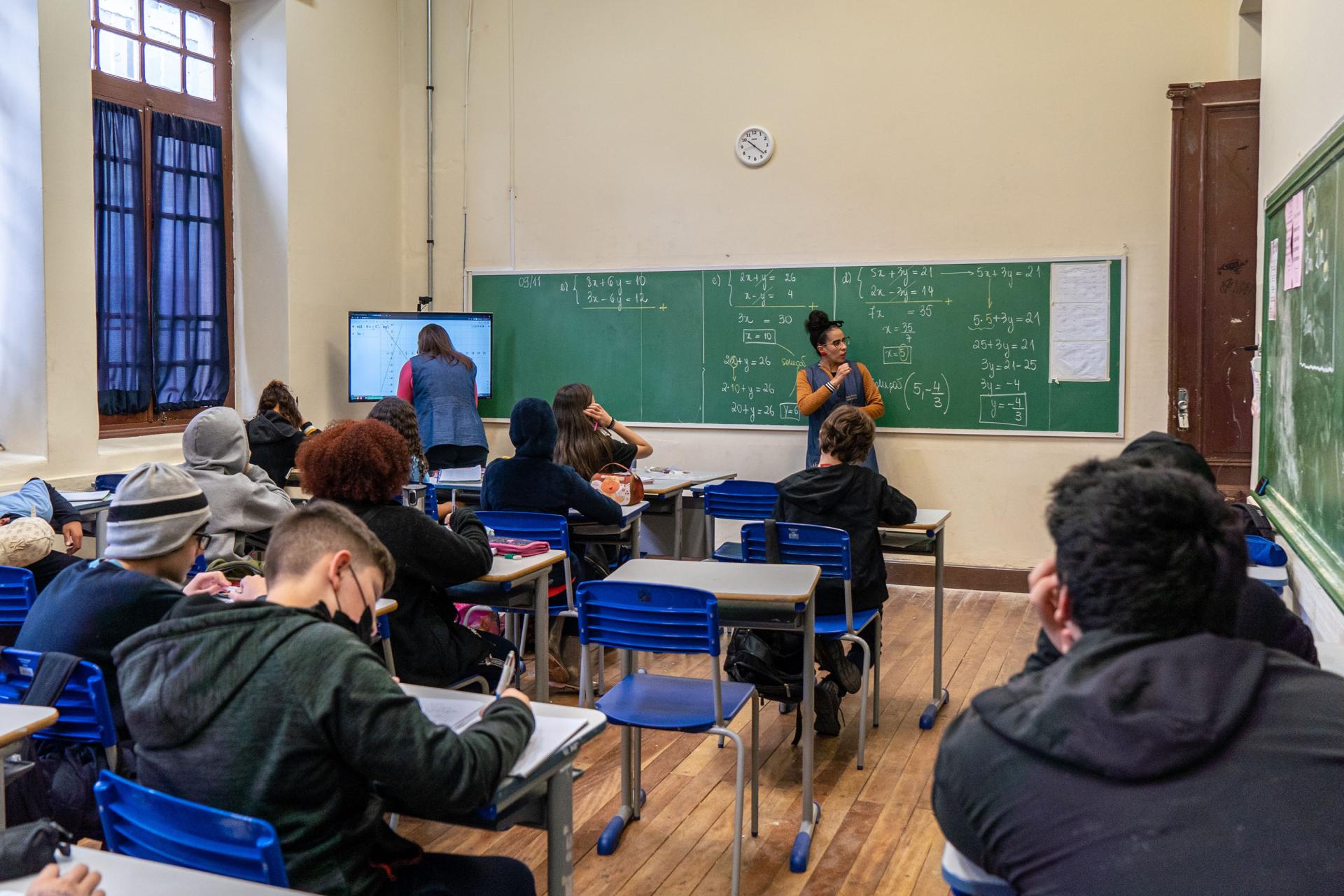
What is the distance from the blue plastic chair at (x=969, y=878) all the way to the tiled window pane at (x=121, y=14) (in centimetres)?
621

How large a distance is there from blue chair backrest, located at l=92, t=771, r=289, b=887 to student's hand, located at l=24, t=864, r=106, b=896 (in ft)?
0.49

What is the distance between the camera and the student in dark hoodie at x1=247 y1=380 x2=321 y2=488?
5.53 metres

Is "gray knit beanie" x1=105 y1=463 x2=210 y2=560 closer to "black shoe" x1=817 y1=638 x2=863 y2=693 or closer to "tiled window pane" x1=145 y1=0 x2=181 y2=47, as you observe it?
"black shoe" x1=817 y1=638 x2=863 y2=693

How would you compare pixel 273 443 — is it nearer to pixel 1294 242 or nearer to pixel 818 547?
pixel 818 547

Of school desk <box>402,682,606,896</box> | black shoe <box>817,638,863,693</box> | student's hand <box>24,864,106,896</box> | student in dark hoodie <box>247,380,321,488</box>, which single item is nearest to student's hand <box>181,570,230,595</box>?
school desk <box>402,682,606,896</box>

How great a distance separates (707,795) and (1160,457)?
76.7 inches

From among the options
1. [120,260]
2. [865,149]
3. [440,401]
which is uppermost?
[865,149]

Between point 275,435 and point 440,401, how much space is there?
3.68 feet

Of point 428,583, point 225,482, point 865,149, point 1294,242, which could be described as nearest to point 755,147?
point 865,149

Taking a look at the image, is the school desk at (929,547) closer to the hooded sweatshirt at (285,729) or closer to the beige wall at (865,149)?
the beige wall at (865,149)

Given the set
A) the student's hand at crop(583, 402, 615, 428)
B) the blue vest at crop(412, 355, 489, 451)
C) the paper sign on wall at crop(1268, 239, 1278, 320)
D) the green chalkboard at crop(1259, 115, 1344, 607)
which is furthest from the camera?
the blue vest at crop(412, 355, 489, 451)

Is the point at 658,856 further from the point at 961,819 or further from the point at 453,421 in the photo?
the point at 453,421

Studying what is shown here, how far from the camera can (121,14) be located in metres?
5.95

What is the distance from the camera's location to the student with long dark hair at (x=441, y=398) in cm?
641
